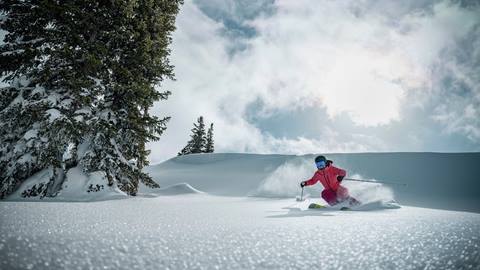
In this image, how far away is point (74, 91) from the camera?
829 centimetres

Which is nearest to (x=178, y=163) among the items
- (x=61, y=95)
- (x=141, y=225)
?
(x=61, y=95)

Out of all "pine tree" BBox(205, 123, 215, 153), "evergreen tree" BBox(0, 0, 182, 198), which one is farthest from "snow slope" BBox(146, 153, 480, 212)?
"pine tree" BBox(205, 123, 215, 153)

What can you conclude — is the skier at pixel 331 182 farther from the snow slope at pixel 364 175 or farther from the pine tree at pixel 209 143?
the pine tree at pixel 209 143

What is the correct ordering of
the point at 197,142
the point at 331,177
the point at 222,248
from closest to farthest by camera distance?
A: the point at 222,248
the point at 331,177
the point at 197,142

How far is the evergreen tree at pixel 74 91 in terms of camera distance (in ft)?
24.9

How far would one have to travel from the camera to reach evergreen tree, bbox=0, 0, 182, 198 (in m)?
7.59

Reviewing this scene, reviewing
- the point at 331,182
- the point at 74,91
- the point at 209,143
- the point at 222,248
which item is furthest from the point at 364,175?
the point at 209,143

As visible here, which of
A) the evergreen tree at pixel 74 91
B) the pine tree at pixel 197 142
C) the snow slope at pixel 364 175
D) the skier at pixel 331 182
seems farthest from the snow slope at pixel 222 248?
the pine tree at pixel 197 142

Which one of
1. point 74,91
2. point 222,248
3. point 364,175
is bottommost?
point 222,248

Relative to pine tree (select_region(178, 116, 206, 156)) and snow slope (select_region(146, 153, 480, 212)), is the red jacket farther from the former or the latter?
pine tree (select_region(178, 116, 206, 156))

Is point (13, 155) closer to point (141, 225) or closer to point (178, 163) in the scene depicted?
point (141, 225)

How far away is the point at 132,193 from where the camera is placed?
945 centimetres

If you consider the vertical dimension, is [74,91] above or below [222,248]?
above

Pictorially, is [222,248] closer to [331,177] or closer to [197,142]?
[331,177]
